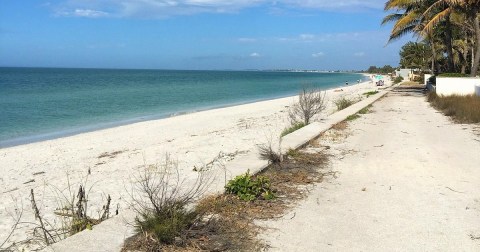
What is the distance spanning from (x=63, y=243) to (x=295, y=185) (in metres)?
3.12

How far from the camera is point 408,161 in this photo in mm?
7457

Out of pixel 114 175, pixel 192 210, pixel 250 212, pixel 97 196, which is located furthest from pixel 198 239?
pixel 114 175

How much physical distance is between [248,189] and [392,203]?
1.68 metres

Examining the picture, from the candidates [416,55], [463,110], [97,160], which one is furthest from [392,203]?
[416,55]

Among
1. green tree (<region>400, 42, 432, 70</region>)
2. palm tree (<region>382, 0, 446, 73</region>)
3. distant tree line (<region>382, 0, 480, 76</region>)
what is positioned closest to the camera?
distant tree line (<region>382, 0, 480, 76</region>)

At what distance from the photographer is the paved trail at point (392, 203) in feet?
13.0

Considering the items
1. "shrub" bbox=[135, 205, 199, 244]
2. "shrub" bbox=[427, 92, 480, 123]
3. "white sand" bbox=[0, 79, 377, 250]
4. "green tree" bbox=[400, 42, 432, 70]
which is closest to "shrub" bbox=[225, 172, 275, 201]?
"shrub" bbox=[135, 205, 199, 244]

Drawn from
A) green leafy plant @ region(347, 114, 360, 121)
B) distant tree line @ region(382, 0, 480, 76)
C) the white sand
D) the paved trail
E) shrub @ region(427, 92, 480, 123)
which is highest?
distant tree line @ region(382, 0, 480, 76)

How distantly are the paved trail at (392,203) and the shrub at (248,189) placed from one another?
19.2 inches

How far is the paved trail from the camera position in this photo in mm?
3977

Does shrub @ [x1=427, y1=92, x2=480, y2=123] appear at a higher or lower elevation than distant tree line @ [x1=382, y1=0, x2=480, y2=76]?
lower

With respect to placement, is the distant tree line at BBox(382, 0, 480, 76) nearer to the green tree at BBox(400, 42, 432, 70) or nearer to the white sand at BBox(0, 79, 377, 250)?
the green tree at BBox(400, 42, 432, 70)

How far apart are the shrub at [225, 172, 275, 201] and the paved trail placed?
1.60 feet

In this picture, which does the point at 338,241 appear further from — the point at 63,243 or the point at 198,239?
the point at 63,243
